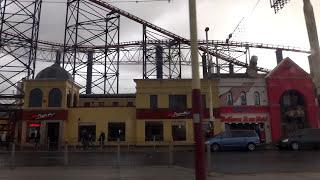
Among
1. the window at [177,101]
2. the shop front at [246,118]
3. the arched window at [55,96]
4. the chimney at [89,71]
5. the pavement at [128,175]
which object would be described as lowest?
the pavement at [128,175]

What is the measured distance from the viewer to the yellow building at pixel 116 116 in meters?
47.2

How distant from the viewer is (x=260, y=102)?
48562 millimetres

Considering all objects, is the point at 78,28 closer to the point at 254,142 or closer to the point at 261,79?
the point at 261,79

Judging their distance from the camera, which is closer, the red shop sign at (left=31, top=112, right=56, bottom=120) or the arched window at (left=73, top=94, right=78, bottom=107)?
the red shop sign at (left=31, top=112, right=56, bottom=120)

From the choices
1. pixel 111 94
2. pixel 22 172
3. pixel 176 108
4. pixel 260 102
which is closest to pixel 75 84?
pixel 111 94

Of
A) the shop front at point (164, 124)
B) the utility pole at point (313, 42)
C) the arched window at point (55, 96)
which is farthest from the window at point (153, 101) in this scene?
the utility pole at point (313, 42)

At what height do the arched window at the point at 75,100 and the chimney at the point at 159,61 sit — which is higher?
the chimney at the point at 159,61

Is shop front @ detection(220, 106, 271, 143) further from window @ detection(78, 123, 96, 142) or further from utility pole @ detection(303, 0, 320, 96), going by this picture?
utility pole @ detection(303, 0, 320, 96)

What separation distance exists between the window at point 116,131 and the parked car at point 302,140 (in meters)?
18.5

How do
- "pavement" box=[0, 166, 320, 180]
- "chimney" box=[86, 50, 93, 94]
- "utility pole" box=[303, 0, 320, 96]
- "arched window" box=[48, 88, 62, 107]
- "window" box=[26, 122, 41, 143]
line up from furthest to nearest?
"chimney" box=[86, 50, 93, 94] < "arched window" box=[48, 88, 62, 107] < "window" box=[26, 122, 41, 143] < "pavement" box=[0, 166, 320, 180] < "utility pole" box=[303, 0, 320, 96]

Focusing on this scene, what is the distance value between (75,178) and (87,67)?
160 feet

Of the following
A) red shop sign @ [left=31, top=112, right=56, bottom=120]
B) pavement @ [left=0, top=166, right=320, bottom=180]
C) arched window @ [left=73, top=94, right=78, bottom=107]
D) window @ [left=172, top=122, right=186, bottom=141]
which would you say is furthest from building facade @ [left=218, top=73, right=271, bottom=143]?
pavement @ [left=0, top=166, right=320, bottom=180]

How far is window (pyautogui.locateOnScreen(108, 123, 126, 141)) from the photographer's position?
157 ft

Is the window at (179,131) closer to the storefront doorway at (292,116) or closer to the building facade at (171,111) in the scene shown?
the building facade at (171,111)
